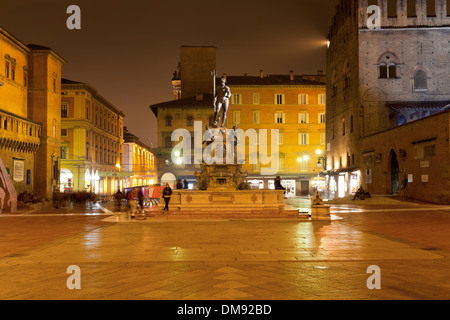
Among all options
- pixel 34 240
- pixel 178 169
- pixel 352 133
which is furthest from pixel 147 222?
pixel 178 169

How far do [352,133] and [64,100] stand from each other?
3613 centimetres

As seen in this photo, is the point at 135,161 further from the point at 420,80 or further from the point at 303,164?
the point at 420,80

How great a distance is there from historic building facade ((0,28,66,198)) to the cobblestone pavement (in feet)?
88.4

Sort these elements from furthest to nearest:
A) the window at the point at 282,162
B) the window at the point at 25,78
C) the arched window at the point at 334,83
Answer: the window at the point at 282,162 → the arched window at the point at 334,83 → the window at the point at 25,78

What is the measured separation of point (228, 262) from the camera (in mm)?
8492

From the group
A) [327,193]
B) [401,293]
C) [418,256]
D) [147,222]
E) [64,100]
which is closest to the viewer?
[401,293]

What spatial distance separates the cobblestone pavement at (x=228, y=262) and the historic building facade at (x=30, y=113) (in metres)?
26.9

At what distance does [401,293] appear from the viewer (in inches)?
239

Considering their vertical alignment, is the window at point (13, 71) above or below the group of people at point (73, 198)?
above

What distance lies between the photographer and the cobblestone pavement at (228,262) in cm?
620

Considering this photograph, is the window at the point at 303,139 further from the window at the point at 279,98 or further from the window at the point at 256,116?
the window at the point at 256,116

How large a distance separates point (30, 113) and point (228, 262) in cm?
4160

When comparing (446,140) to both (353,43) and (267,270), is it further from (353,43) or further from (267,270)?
(267,270)

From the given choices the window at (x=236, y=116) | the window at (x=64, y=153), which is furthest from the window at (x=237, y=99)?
the window at (x=64, y=153)
